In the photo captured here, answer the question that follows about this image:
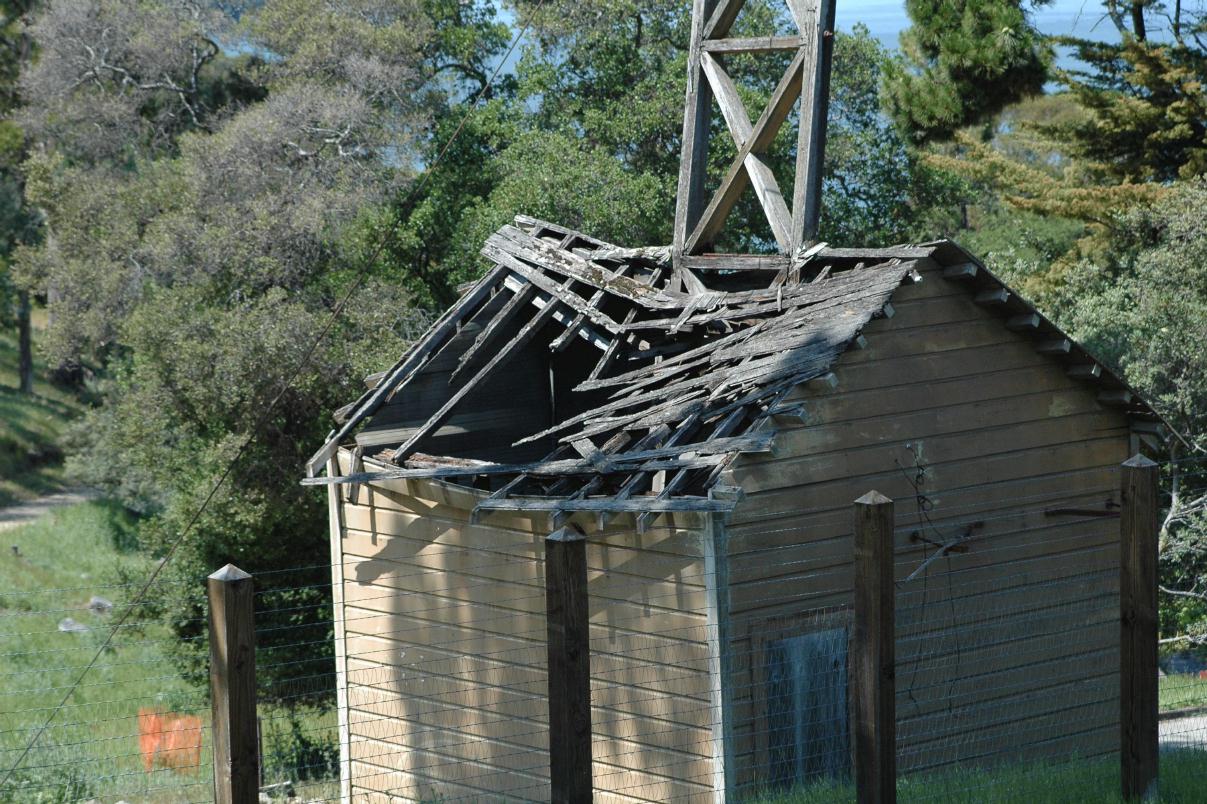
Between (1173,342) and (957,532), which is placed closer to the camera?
(957,532)

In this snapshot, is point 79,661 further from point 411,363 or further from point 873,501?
point 873,501

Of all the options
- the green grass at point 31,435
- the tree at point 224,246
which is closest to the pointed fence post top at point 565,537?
the tree at point 224,246

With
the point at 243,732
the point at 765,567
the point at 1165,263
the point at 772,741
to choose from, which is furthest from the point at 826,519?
the point at 1165,263

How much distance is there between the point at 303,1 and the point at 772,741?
2445 centimetres

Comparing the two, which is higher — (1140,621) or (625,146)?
(625,146)

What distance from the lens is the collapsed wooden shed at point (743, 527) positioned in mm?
9164

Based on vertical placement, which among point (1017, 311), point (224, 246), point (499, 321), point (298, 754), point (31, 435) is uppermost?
point (224, 246)

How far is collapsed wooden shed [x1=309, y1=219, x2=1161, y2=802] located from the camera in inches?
361

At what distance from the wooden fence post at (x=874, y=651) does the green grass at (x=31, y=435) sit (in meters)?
36.1

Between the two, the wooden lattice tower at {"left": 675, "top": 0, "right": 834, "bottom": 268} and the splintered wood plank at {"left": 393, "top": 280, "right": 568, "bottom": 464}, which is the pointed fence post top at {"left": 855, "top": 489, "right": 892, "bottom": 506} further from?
the splintered wood plank at {"left": 393, "top": 280, "right": 568, "bottom": 464}

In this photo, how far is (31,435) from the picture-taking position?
40469mm

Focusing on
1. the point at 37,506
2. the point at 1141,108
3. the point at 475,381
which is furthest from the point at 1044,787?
the point at 37,506

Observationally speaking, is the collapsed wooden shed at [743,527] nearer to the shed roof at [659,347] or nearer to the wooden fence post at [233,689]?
the shed roof at [659,347]

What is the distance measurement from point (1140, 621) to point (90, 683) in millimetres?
22156
